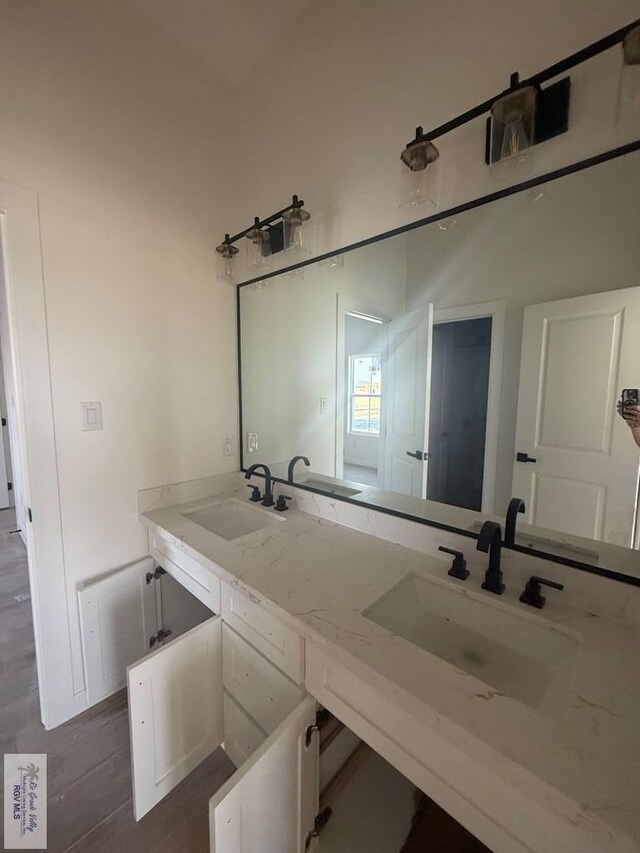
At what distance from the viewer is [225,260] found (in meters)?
1.83

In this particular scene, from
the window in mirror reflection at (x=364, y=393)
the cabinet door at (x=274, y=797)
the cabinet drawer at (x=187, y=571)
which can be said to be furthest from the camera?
the window in mirror reflection at (x=364, y=393)

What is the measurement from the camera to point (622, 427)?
0.94m

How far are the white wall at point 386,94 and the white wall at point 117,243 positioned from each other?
341mm

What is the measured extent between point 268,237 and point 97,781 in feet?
7.48

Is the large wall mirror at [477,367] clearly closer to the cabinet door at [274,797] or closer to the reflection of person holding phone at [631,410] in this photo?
the reflection of person holding phone at [631,410]

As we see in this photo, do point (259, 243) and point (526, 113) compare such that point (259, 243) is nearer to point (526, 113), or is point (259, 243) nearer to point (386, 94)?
point (386, 94)

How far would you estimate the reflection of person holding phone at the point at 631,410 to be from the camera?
906mm

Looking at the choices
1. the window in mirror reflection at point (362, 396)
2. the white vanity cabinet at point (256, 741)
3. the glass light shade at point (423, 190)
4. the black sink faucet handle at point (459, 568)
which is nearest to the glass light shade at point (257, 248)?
the window in mirror reflection at point (362, 396)

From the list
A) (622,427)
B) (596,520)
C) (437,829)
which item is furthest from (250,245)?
(437,829)

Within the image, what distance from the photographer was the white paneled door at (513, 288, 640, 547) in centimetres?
94

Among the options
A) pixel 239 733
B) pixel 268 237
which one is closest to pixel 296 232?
pixel 268 237

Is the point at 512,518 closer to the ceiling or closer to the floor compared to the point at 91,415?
closer to the floor

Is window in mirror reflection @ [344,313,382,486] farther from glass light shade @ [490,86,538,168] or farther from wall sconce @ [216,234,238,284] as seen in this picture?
glass light shade @ [490,86,538,168]

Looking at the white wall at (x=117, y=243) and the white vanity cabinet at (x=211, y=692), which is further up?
the white wall at (x=117, y=243)
